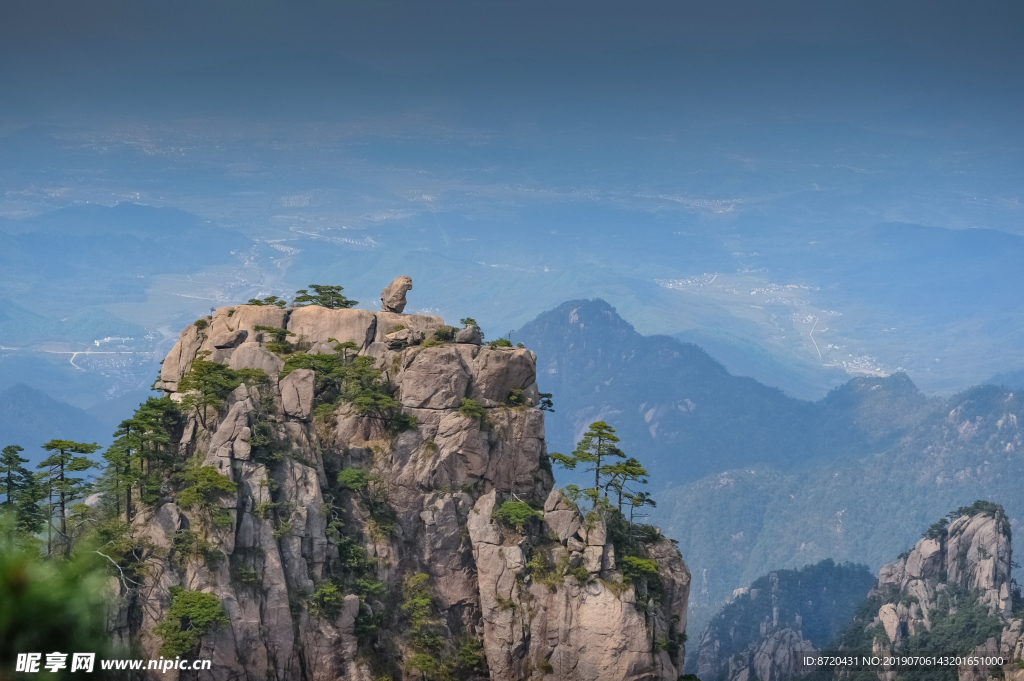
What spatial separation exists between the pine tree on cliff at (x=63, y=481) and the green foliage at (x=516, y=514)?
22.3m

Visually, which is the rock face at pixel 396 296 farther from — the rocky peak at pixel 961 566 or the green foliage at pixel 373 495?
the rocky peak at pixel 961 566

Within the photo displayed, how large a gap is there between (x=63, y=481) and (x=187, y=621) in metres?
9.18

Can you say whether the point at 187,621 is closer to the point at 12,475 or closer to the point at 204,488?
the point at 204,488

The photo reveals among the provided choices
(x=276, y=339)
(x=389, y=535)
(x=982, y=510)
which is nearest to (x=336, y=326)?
(x=276, y=339)

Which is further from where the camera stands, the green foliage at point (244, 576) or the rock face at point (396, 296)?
the rock face at point (396, 296)

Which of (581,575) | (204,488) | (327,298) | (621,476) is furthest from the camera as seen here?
(327,298)

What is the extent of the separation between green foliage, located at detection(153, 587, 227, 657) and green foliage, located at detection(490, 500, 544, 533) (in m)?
16.8

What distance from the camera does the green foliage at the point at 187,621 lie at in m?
48.3

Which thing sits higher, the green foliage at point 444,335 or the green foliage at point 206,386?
the green foliage at point 444,335

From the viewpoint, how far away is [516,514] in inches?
2327

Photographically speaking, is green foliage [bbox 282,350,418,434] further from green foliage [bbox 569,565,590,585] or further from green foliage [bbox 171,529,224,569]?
green foliage [bbox 569,565,590,585]

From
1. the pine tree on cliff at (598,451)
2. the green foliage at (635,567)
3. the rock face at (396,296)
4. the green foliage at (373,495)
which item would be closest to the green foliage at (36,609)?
the green foliage at (373,495)

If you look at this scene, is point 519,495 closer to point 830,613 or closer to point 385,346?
point 385,346

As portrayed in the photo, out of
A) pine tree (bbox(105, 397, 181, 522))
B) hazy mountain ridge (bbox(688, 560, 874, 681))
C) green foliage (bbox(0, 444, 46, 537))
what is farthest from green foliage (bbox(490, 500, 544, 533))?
hazy mountain ridge (bbox(688, 560, 874, 681))
